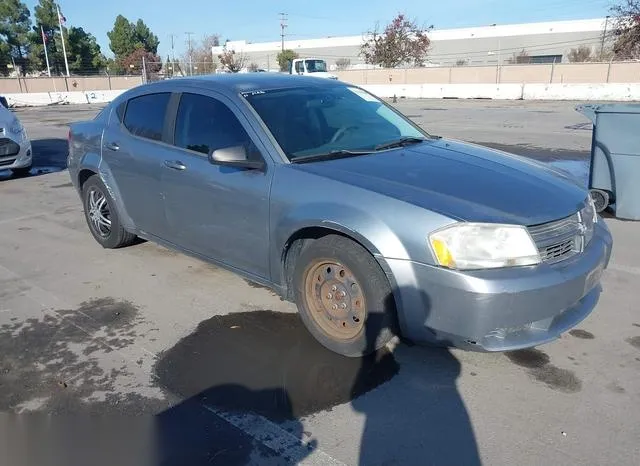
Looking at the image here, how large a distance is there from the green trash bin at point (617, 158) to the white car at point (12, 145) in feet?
29.4

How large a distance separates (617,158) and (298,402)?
205 inches

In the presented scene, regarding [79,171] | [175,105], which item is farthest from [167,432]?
[79,171]

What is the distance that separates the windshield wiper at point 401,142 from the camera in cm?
398

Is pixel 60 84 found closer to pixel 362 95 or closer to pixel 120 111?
pixel 120 111

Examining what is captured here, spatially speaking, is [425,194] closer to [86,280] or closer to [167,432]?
[167,432]

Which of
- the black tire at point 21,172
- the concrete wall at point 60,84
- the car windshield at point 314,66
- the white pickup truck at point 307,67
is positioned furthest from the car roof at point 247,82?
the concrete wall at point 60,84

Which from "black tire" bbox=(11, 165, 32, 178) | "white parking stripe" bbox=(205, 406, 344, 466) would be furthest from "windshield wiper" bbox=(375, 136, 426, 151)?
"black tire" bbox=(11, 165, 32, 178)

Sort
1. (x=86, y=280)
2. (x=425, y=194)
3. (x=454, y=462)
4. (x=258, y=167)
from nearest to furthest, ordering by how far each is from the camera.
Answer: (x=454, y=462) < (x=425, y=194) < (x=258, y=167) < (x=86, y=280)

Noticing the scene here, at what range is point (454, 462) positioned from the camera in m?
2.52

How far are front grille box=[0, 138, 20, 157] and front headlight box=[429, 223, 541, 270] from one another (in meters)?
8.94

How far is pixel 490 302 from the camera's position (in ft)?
9.11

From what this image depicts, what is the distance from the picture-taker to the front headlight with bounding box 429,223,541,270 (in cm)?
285

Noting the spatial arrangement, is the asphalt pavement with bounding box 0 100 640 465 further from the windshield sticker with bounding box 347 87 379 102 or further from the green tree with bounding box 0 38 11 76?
the green tree with bounding box 0 38 11 76

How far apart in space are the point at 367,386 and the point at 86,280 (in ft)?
9.65
